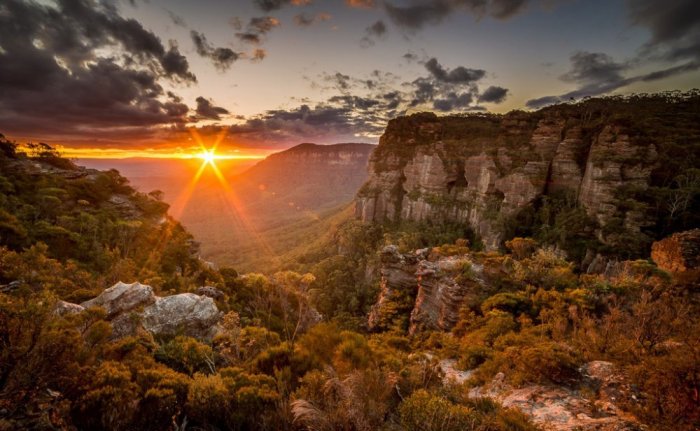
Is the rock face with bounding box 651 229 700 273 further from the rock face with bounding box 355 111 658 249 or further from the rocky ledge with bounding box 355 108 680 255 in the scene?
the rock face with bounding box 355 111 658 249

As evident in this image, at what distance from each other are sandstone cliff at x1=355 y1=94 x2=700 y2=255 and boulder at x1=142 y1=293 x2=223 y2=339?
39.8m

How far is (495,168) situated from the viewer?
165ft

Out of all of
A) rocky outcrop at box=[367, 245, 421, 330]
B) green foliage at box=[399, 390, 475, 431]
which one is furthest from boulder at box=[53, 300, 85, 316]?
rocky outcrop at box=[367, 245, 421, 330]

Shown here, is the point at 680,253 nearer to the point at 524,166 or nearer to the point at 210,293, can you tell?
the point at 524,166

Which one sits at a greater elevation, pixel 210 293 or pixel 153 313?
pixel 153 313

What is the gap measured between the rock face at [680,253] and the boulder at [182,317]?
3050 centimetres

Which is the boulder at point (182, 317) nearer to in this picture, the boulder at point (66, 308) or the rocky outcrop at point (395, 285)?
the boulder at point (66, 308)

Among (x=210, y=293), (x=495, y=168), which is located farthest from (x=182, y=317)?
(x=495, y=168)

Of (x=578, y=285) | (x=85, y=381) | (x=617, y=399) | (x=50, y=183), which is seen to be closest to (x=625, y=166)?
(x=578, y=285)

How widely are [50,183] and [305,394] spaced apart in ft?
111

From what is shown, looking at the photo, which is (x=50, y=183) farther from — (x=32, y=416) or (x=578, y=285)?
(x=578, y=285)

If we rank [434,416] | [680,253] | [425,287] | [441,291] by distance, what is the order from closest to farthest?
[434,416], [680,253], [441,291], [425,287]

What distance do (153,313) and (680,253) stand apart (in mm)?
35091

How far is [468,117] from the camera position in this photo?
77.6 meters
